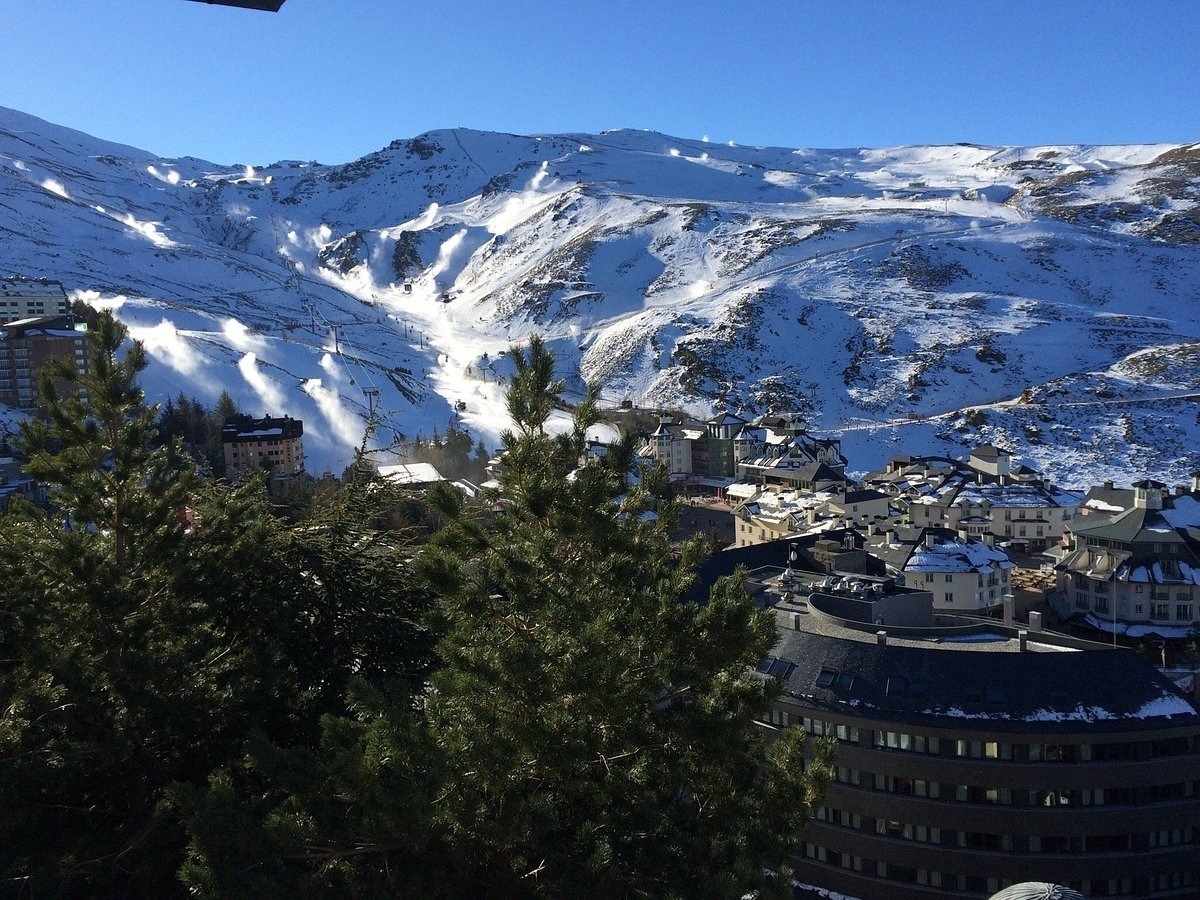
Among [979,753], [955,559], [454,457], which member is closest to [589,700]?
[979,753]

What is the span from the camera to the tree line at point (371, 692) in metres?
4.61

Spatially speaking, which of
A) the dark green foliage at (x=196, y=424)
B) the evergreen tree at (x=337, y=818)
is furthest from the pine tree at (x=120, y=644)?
the dark green foliage at (x=196, y=424)

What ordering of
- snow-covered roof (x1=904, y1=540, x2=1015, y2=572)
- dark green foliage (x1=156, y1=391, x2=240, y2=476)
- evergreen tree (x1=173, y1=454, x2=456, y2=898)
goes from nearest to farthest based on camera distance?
evergreen tree (x1=173, y1=454, x2=456, y2=898), snow-covered roof (x1=904, y1=540, x2=1015, y2=572), dark green foliage (x1=156, y1=391, x2=240, y2=476)

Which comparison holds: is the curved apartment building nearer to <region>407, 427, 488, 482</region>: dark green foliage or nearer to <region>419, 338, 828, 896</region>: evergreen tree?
<region>419, 338, 828, 896</region>: evergreen tree

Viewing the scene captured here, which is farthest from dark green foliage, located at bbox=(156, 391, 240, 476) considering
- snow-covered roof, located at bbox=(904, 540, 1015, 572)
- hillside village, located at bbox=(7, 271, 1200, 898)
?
snow-covered roof, located at bbox=(904, 540, 1015, 572)

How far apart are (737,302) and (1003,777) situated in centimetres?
8013

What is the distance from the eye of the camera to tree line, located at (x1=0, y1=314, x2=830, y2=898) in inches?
182

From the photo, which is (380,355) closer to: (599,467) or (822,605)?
(822,605)

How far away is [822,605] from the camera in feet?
65.4

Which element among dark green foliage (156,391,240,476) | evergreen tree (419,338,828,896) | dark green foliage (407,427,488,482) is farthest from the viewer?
dark green foliage (407,427,488,482)

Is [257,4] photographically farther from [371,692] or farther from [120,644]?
[120,644]

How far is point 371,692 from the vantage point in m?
4.66

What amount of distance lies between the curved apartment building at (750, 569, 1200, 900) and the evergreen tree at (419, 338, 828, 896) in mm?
9621

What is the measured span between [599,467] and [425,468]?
3850 cm
